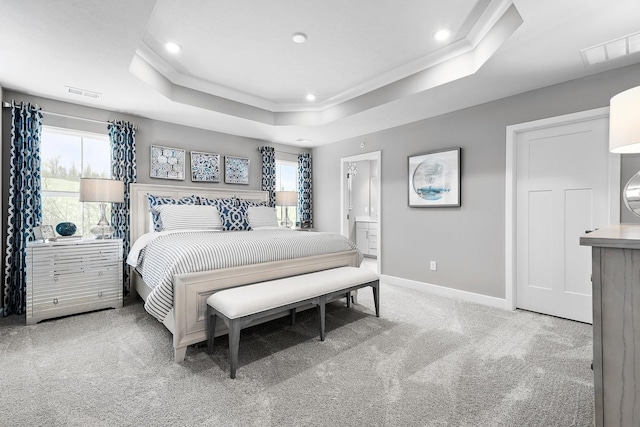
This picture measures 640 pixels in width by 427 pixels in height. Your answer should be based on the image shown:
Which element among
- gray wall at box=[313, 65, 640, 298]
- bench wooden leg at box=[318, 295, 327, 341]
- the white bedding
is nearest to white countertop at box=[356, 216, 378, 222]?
gray wall at box=[313, 65, 640, 298]

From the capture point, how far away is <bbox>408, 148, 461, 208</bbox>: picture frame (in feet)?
12.2

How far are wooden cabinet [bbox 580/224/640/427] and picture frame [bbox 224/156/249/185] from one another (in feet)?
14.6

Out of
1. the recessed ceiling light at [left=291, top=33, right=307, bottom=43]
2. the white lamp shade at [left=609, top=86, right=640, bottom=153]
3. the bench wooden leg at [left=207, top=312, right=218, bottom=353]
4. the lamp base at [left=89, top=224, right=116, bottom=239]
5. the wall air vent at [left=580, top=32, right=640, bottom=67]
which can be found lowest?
the bench wooden leg at [left=207, top=312, right=218, bottom=353]

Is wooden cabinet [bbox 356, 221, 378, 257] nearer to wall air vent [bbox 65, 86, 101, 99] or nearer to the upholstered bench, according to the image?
the upholstered bench

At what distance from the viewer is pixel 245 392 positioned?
1.79 meters

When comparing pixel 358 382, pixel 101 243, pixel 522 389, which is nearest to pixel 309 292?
pixel 358 382

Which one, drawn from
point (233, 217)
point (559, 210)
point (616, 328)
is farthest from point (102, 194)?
point (559, 210)

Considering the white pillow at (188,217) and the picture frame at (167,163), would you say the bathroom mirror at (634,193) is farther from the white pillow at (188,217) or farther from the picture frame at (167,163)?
the picture frame at (167,163)

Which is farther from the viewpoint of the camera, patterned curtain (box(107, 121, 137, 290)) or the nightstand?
patterned curtain (box(107, 121, 137, 290))

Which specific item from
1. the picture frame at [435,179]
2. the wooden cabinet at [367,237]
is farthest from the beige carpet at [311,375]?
the wooden cabinet at [367,237]

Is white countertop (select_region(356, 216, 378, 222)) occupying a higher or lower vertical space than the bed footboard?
higher

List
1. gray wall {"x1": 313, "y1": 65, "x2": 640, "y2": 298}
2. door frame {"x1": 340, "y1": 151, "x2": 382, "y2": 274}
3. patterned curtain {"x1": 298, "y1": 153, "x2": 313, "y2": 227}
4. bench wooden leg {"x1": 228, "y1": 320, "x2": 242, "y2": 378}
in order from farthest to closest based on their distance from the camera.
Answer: patterned curtain {"x1": 298, "y1": 153, "x2": 313, "y2": 227} < door frame {"x1": 340, "y1": 151, "x2": 382, "y2": 274} < gray wall {"x1": 313, "y1": 65, "x2": 640, "y2": 298} < bench wooden leg {"x1": 228, "y1": 320, "x2": 242, "y2": 378}

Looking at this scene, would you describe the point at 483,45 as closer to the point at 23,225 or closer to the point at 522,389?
the point at 522,389

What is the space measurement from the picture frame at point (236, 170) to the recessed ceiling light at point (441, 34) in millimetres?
3306
